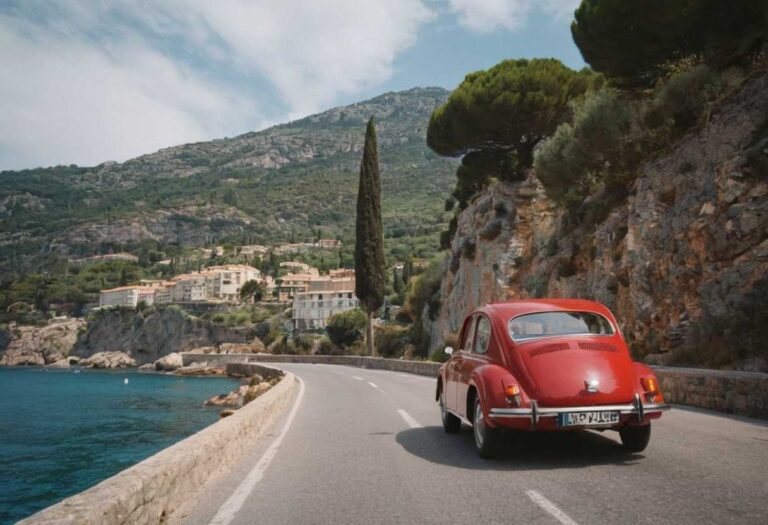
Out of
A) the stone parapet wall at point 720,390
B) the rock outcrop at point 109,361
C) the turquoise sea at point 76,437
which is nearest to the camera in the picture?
the stone parapet wall at point 720,390

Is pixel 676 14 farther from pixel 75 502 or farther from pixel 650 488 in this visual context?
pixel 75 502

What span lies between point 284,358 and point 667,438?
55512 millimetres

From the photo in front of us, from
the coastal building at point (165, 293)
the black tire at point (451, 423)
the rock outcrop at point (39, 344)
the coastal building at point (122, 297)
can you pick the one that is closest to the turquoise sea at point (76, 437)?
the black tire at point (451, 423)

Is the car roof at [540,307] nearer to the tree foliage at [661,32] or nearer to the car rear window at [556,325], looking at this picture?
the car rear window at [556,325]

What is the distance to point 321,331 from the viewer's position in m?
117

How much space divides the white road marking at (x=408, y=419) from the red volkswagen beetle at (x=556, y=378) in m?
2.67

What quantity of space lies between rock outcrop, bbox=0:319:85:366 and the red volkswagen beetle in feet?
466

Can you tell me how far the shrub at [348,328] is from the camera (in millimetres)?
77188

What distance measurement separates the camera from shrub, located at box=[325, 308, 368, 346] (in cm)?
7719

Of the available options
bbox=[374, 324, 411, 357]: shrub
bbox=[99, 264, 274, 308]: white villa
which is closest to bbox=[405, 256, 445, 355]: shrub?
bbox=[374, 324, 411, 357]: shrub

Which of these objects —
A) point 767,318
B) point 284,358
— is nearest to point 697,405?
point 767,318

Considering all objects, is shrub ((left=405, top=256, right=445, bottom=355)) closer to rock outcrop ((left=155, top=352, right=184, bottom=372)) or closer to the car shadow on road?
the car shadow on road

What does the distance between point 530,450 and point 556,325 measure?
1523 mm

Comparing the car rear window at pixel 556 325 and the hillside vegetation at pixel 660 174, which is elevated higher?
the hillside vegetation at pixel 660 174
